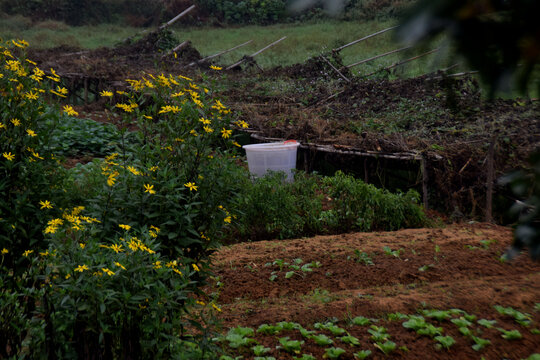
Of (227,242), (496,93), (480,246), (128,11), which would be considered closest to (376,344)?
(496,93)

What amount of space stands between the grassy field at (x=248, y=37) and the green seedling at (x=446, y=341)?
1685 cm

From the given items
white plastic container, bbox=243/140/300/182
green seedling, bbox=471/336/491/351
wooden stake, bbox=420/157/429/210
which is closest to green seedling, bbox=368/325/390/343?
green seedling, bbox=471/336/491/351

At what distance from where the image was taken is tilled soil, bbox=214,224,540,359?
301cm

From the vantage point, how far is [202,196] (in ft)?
9.76

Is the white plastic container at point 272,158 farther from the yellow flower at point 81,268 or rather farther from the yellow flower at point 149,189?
the yellow flower at point 81,268

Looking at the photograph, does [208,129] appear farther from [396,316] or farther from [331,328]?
[396,316]

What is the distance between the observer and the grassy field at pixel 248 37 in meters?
23.0

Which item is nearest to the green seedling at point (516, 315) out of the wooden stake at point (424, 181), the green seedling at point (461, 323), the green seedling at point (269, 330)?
the green seedling at point (461, 323)

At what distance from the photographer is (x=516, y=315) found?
331cm

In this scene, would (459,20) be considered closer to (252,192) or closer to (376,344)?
(376,344)

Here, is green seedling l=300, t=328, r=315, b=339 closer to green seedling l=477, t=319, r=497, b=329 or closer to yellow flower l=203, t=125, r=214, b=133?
green seedling l=477, t=319, r=497, b=329

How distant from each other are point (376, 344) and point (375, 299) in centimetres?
73

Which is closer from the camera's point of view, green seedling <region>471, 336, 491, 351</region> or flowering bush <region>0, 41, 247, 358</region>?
flowering bush <region>0, 41, 247, 358</region>

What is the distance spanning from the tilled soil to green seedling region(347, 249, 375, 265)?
18 mm
